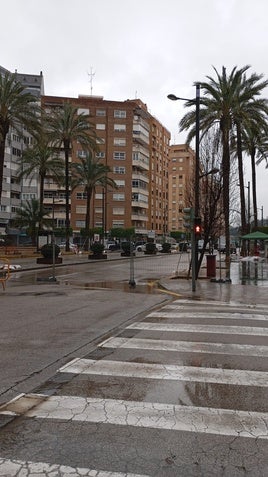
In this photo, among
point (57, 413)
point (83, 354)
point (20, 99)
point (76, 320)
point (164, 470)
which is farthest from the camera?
point (20, 99)

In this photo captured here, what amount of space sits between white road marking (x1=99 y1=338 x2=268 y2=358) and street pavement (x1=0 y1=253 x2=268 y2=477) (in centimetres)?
2

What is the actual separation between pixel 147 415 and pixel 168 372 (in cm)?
156

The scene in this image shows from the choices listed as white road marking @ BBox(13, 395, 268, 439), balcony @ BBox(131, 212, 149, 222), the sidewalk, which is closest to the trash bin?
the sidewalk

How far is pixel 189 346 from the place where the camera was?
7535 millimetres

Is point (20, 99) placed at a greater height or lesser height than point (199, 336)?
greater

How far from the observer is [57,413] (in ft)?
14.7

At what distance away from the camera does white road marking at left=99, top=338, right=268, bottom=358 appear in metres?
7.18

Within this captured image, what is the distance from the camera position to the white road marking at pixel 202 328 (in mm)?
8797

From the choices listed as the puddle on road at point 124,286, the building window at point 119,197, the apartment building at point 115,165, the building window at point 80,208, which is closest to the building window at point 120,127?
the apartment building at point 115,165

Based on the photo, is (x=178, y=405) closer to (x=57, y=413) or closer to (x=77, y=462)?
(x=57, y=413)

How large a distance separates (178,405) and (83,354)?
2.58 metres

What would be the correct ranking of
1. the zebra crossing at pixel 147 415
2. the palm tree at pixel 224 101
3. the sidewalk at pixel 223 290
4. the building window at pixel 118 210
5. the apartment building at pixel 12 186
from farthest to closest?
the building window at pixel 118 210, the apartment building at pixel 12 186, the palm tree at pixel 224 101, the sidewalk at pixel 223 290, the zebra crossing at pixel 147 415

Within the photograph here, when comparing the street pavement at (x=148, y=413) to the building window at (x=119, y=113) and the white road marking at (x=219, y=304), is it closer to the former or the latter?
the white road marking at (x=219, y=304)

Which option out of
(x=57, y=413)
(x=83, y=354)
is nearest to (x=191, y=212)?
(x=83, y=354)
